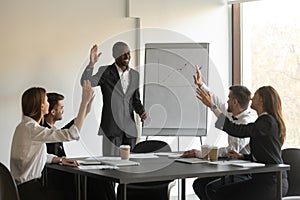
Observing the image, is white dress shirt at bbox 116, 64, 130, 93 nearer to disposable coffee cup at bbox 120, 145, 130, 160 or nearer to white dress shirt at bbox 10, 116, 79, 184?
disposable coffee cup at bbox 120, 145, 130, 160

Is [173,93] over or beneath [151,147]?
over

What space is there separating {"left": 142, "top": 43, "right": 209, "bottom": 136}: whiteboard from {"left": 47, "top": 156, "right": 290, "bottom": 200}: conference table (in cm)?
166

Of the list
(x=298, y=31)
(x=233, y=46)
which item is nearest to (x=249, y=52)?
(x=233, y=46)

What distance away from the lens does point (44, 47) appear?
508cm

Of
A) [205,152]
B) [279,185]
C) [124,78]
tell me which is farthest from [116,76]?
[279,185]

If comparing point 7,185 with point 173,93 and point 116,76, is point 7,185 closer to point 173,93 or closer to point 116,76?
point 116,76

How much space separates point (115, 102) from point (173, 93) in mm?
777

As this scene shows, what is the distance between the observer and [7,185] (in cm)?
302

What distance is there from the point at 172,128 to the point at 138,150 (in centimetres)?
95

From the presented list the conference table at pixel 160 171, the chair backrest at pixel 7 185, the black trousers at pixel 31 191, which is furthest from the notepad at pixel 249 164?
the chair backrest at pixel 7 185

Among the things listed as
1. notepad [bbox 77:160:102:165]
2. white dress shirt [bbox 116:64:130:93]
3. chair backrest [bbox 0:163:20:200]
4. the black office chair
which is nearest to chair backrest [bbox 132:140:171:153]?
Answer: the black office chair

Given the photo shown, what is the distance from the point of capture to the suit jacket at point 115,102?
15.3ft

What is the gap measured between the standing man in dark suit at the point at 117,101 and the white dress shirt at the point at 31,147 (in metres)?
1.32

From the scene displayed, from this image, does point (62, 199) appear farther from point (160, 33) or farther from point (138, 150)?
point (160, 33)
